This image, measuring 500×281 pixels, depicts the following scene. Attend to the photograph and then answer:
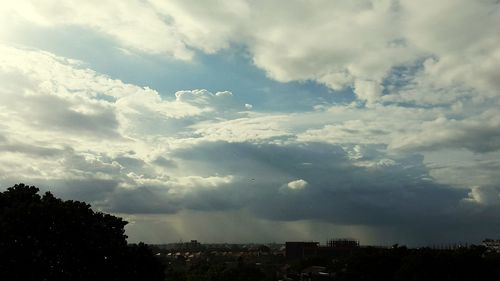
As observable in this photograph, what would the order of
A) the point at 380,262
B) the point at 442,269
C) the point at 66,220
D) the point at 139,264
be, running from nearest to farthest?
the point at 66,220 → the point at 139,264 → the point at 442,269 → the point at 380,262

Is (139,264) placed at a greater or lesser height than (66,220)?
lesser

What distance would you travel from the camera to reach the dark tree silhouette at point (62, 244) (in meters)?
34.7

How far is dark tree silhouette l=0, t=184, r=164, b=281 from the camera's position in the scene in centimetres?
3466

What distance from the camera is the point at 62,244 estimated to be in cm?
3694

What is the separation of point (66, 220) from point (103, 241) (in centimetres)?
343

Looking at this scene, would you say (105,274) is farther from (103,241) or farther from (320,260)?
(320,260)

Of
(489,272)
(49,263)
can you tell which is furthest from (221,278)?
(49,263)

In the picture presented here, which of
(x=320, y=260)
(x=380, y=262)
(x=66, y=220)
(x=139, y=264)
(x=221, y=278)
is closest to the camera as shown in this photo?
(x=66, y=220)

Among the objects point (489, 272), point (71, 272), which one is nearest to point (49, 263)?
point (71, 272)

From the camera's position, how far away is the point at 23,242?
3522cm

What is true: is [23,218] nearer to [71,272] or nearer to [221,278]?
[71,272]

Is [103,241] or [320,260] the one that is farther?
[320,260]

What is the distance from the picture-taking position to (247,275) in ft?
322

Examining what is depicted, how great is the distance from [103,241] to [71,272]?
3769mm
